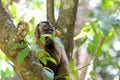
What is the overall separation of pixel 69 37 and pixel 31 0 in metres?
1.04

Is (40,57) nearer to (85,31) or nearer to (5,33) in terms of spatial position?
(5,33)

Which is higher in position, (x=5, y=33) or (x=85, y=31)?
(x=5, y=33)

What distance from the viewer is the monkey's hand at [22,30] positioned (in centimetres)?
148

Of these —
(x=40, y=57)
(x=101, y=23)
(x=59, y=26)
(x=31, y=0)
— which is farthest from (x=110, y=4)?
(x=40, y=57)

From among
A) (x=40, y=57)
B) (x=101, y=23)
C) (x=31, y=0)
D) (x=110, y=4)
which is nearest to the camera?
(x=40, y=57)

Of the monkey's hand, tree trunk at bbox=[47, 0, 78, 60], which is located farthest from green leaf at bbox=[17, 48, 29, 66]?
tree trunk at bbox=[47, 0, 78, 60]

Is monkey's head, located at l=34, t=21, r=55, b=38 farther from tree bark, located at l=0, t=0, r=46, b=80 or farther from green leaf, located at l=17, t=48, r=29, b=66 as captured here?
green leaf, located at l=17, t=48, r=29, b=66

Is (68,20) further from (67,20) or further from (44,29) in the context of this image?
(44,29)

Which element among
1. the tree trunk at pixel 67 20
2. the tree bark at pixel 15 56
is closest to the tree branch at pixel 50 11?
the tree trunk at pixel 67 20

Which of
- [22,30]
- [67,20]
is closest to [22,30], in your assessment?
[22,30]

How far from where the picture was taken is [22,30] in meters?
1.49

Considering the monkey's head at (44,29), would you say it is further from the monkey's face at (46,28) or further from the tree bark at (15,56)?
the tree bark at (15,56)

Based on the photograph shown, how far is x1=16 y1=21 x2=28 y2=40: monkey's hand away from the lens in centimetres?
148

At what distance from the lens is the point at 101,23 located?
2.49 meters
